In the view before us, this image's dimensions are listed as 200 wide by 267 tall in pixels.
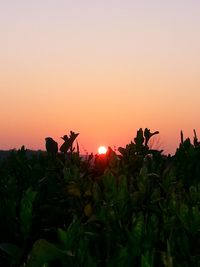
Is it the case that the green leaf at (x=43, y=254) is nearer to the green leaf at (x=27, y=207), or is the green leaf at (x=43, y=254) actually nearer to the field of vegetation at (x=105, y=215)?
the field of vegetation at (x=105, y=215)

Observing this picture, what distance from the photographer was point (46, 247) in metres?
1.89

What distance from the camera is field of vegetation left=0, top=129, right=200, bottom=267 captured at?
1.95 meters

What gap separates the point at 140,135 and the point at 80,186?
135 cm

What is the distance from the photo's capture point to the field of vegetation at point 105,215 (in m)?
1.95

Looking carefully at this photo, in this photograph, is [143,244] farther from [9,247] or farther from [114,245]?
[9,247]

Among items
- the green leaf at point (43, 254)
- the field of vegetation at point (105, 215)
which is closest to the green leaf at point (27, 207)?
the field of vegetation at point (105, 215)

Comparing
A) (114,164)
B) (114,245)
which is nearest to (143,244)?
(114,245)

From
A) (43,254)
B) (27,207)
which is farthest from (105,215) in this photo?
(43,254)

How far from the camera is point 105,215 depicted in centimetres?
246

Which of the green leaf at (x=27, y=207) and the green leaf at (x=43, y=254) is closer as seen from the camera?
the green leaf at (x=43, y=254)

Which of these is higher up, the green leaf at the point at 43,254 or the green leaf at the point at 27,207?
the green leaf at the point at 27,207

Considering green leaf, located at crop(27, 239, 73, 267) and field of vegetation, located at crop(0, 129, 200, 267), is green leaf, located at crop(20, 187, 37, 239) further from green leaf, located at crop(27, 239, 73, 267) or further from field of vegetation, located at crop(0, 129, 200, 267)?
green leaf, located at crop(27, 239, 73, 267)

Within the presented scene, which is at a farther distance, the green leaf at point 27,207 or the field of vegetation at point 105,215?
the green leaf at point 27,207

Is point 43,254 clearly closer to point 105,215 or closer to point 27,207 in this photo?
point 27,207
